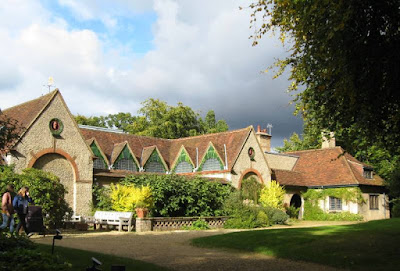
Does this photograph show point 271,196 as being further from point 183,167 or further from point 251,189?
point 183,167

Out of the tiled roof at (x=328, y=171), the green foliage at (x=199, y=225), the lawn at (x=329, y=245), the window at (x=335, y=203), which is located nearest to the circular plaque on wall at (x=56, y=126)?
the green foliage at (x=199, y=225)

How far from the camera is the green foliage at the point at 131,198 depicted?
24688 millimetres

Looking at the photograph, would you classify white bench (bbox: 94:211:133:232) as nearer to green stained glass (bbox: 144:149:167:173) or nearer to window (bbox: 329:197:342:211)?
green stained glass (bbox: 144:149:167:173)

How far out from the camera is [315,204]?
40.7 metres

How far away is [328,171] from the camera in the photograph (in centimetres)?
4178

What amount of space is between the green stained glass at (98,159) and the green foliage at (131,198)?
5582 mm

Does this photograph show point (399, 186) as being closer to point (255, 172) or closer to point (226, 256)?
point (255, 172)

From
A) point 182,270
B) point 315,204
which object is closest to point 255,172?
point 315,204

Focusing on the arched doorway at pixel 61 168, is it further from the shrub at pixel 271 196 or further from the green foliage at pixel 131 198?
the shrub at pixel 271 196

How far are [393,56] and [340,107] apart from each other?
2.06 m

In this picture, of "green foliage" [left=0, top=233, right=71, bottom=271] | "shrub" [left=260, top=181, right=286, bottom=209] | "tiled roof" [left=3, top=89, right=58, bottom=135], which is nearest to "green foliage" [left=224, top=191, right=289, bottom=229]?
"shrub" [left=260, top=181, right=286, bottom=209]

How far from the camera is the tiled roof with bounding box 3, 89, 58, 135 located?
2611cm

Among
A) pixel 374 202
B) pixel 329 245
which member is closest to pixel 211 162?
pixel 374 202

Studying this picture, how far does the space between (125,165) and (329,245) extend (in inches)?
860
